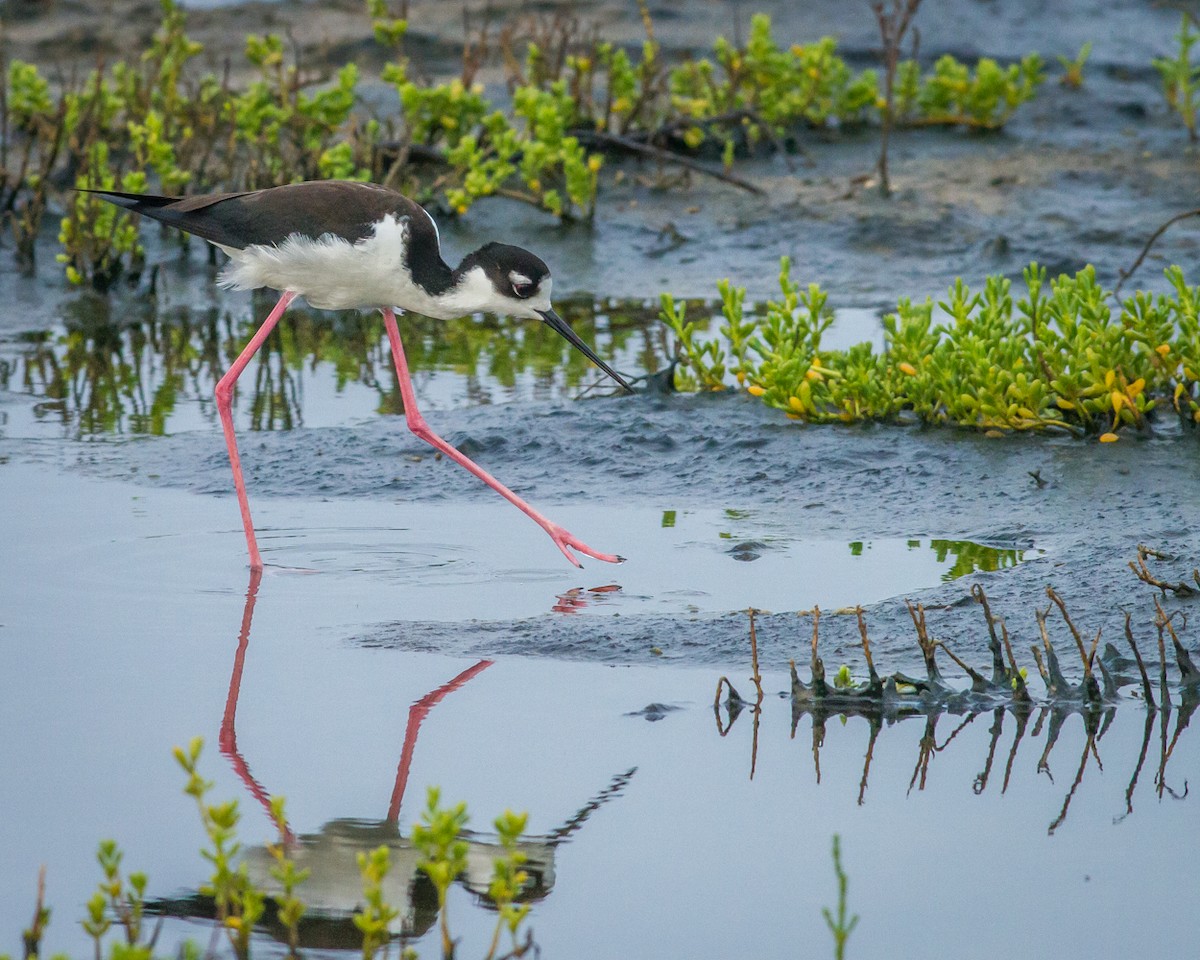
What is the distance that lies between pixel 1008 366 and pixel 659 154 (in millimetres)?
3931

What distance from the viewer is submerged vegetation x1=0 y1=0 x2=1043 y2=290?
27.5 feet

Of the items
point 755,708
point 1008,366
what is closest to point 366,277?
point 1008,366

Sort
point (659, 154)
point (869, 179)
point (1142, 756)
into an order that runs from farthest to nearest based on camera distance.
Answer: point (869, 179)
point (659, 154)
point (1142, 756)

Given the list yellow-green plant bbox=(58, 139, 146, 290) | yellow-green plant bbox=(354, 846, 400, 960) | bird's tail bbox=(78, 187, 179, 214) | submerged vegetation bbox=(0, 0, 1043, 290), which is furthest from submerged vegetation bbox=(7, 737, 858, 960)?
submerged vegetation bbox=(0, 0, 1043, 290)

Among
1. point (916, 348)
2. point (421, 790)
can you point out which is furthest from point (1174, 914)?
point (916, 348)

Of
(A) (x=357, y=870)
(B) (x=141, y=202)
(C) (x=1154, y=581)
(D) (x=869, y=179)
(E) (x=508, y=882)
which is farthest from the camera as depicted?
(D) (x=869, y=179)

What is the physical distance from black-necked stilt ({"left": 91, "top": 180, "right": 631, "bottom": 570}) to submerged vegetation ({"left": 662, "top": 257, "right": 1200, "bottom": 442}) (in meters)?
0.82

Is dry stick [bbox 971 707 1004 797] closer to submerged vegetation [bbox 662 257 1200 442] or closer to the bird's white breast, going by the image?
submerged vegetation [bbox 662 257 1200 442]

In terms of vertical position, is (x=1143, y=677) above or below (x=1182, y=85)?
below

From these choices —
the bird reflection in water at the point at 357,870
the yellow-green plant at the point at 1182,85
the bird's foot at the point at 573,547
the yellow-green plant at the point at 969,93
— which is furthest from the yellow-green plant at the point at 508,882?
the yellow-green plant at the point at 969,93

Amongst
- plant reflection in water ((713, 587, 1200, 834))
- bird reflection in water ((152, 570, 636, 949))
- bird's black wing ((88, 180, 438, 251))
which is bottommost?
bird reflection in water ((152, 570, 636, 949))

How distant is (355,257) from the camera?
5.12 meters

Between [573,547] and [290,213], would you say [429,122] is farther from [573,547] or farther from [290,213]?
[573,547]

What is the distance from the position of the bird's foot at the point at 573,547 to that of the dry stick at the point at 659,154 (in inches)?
177
